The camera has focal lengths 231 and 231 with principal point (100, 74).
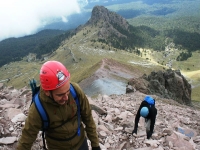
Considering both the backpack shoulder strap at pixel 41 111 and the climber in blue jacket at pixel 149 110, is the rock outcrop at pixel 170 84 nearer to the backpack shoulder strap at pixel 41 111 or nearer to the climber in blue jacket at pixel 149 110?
the climber in blue jacket at pixel 149 110

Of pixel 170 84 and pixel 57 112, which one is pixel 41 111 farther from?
pixel 170 84

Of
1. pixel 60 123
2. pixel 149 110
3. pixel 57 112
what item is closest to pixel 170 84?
pixel 149 110

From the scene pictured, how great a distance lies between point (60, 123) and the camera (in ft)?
19.2

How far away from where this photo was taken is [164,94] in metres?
46.4

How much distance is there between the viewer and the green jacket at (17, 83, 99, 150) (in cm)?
547

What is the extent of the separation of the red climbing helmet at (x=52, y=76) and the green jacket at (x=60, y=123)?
0.34 meters

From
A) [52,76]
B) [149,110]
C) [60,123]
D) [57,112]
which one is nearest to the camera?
[52,76]

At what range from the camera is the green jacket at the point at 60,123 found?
5469mm

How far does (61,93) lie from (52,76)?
459mm

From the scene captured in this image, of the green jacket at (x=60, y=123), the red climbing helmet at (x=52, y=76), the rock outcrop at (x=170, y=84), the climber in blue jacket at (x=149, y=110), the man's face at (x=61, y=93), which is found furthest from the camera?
the rock outcrop at (x=170, y=84)

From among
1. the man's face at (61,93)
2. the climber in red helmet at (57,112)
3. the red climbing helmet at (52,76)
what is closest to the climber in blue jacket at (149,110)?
the climber in red helmet at (57,112)

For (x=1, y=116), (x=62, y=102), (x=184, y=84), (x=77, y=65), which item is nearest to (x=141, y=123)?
(x=1, y=116)

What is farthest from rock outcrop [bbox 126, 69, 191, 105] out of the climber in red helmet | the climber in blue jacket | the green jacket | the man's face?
the man's face

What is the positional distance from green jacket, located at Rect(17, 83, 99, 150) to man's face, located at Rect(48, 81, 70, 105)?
0.16 m
